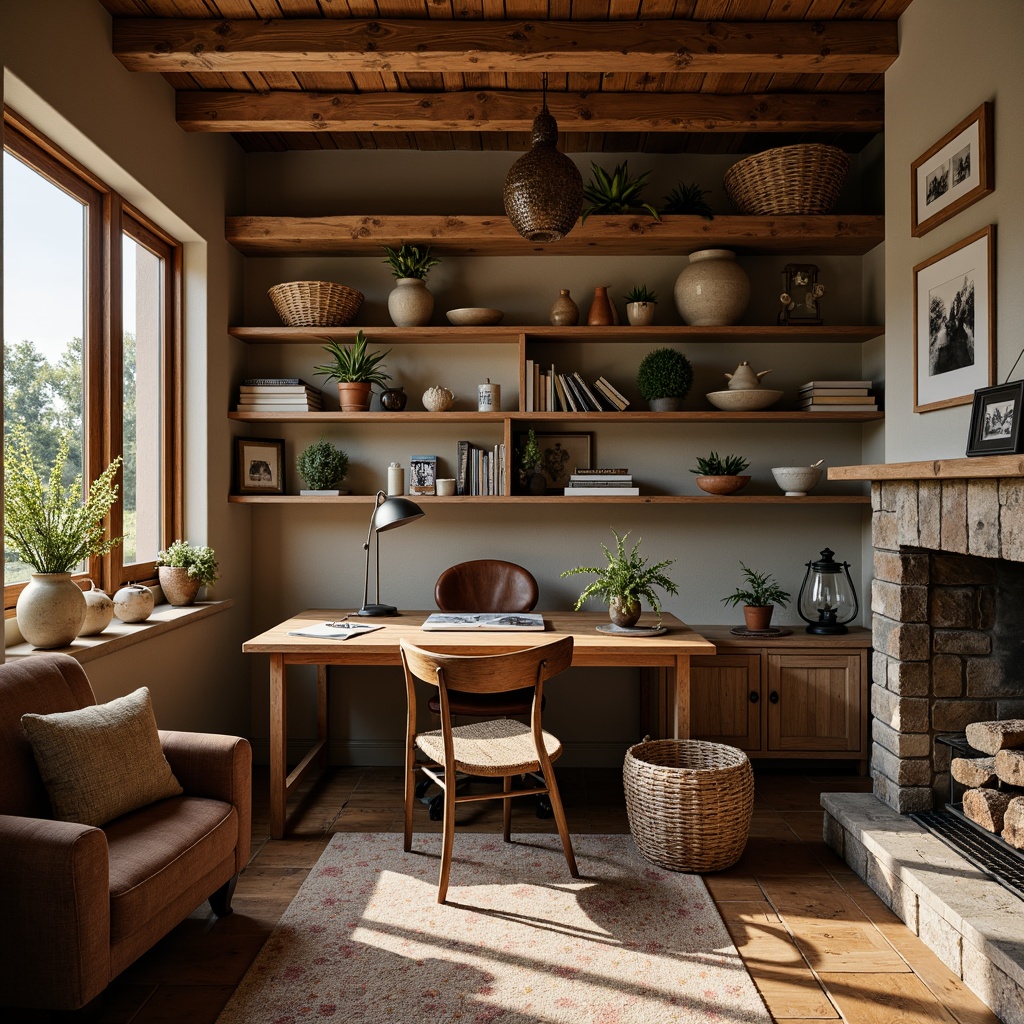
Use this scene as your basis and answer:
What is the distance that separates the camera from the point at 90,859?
1.73m

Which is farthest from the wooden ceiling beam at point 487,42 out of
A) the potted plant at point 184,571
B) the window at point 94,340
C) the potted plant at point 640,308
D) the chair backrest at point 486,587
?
the chair backrest at point 486,587

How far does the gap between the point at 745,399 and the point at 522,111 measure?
4.96 feet

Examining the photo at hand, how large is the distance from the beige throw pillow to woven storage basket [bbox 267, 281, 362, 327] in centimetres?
195

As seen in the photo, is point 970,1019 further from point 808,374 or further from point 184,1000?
point 808,374

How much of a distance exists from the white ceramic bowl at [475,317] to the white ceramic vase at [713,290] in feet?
2.73

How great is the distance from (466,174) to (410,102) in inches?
24.5

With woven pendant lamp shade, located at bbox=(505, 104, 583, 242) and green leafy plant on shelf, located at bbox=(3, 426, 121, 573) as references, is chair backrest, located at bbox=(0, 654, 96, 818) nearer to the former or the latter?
green leafy plant on shelf, located at bbox=(3, 426, 121, 573)

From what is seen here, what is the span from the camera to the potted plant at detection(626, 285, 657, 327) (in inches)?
145

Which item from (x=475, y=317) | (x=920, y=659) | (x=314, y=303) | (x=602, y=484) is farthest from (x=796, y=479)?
(x=314, y=303)

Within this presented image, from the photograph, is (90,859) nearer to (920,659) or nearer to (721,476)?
(920,659)

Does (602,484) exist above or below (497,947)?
above

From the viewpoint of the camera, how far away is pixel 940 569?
2715 millimetres

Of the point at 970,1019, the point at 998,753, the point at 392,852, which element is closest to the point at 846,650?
the point at 998,753

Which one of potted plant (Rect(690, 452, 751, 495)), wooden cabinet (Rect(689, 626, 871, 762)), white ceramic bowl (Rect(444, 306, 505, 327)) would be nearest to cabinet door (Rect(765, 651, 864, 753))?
wooden cabinet (Rect(689, 626, 871, 762))
